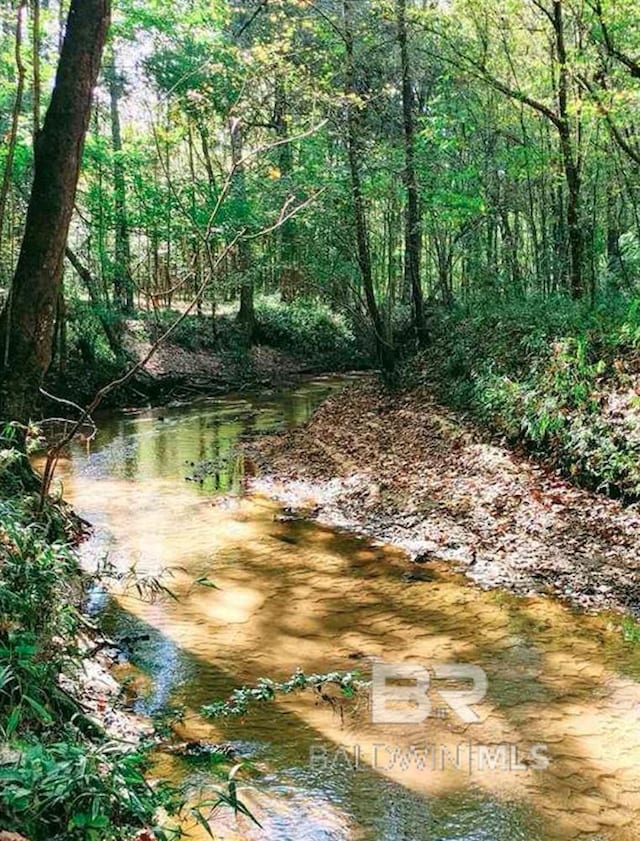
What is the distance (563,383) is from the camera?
Answer: 943 centimetres

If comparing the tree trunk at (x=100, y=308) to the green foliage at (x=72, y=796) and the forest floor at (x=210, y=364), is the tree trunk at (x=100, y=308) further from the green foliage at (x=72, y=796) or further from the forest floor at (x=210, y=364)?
the green foliage at (x=72, y=796)

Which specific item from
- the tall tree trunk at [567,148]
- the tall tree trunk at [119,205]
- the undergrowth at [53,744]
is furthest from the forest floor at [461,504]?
the tall tree trunk at [119,205]

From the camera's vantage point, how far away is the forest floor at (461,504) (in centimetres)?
662

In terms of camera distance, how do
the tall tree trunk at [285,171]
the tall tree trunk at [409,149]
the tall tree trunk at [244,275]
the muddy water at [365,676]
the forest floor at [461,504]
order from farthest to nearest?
1. the tall tree trunk at [244,275]
2. the tall tree trunk at [285,171]
3. the tall tree trunk at [409,149]
4. the forest floor at [461,504]
5. the muddy water at [365,676]

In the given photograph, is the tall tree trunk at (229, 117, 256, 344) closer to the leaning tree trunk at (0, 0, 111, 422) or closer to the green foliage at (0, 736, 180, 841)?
the leaning tree trunk at (0, 0, 111, 422)

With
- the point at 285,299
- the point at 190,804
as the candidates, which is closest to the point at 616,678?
the point at 190,804

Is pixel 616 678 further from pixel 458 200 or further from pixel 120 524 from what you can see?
pixel 458 200

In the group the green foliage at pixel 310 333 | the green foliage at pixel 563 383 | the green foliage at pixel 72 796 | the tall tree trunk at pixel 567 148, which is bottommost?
the green foliage at pixel 72 796

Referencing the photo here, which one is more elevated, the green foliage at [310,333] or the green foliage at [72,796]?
the green foliage at [310,333]

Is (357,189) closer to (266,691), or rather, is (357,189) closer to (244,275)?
(244,275)

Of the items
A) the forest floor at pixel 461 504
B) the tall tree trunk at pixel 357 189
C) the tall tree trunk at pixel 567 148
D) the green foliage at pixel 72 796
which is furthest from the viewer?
the tall tree trunk at pixel 357 189

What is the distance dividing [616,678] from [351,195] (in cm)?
1161

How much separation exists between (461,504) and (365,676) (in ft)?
12.5

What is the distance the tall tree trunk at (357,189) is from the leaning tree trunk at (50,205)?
844 cm
